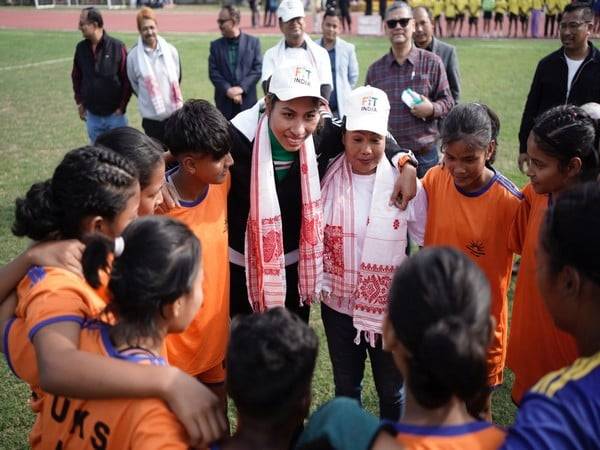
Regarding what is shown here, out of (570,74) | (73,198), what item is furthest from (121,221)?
(570,74)

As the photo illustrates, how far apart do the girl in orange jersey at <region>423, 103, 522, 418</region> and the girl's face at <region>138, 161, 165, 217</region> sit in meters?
1.32

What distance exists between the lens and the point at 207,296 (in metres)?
2.71

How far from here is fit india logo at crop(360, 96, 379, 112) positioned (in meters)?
2.87

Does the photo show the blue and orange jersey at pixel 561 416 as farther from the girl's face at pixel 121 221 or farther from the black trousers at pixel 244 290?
the black trousers at pixel 244 290

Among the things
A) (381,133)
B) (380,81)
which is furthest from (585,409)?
(380,81)

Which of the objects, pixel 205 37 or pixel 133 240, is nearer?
pixel 133 240

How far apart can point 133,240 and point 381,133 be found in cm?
150

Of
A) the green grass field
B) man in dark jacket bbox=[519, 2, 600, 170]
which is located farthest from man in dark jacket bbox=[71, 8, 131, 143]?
man in dark jacket bbox=[519, 2, 600, 170]

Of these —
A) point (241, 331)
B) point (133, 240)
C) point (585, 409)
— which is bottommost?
point (585, 409)

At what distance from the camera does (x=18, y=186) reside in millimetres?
7777

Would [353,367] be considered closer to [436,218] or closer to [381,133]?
[436,218]

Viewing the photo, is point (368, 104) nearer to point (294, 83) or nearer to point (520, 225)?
point (294, 83)

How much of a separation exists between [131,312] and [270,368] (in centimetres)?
46

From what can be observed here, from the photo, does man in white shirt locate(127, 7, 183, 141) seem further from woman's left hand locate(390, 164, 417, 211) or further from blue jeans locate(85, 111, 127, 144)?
woman's left hand locate(390, 164, 417, 211)
